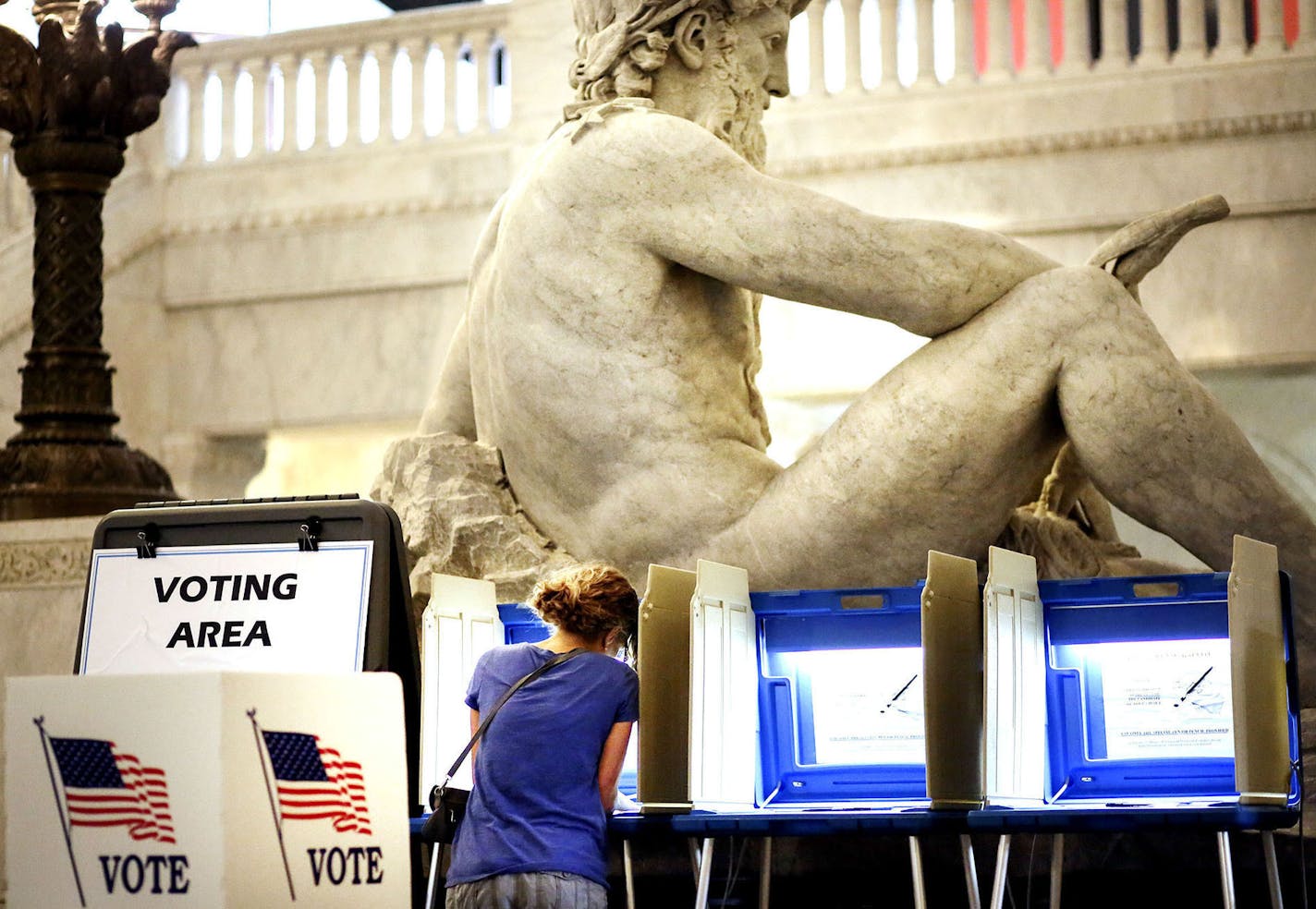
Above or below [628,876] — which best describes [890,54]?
above

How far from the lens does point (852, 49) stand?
385 inches

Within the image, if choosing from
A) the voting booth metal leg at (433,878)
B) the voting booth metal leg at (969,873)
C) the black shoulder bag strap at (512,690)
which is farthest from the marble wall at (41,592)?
the voting booth metal leg at (969,873)

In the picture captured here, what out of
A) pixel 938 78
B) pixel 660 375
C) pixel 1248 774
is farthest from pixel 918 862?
pixel 938 78

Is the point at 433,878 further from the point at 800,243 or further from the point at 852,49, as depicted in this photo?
the point at 852,49

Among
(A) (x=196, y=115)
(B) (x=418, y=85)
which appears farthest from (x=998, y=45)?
(A) (x=196, y=115)

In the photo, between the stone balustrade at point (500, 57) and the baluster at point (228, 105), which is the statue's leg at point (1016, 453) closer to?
the stone balustrade at point (500, 57)

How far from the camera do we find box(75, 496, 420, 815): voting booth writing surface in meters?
3.82

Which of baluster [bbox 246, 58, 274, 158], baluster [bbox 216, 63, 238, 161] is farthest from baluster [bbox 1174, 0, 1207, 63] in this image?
baluster [bbox 216, 63, 238, 161]

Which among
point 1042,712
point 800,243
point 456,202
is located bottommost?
point 1042,712

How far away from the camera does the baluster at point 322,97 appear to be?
10773 millimetres

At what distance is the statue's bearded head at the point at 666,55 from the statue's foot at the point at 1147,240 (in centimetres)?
88

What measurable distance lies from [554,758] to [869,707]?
0.76 metres

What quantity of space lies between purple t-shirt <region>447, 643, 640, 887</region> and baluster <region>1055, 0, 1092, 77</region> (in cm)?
620

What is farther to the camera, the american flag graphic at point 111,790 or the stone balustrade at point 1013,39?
the stone balustrade at point 1013,39
